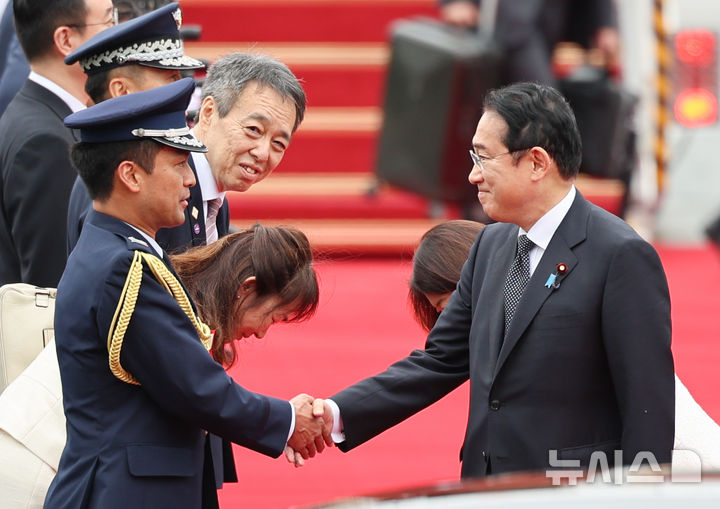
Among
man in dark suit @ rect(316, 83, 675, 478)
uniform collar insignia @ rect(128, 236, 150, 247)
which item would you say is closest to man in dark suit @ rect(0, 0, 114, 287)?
uniform collar insignia @ rect(128, 236, 150, 247)

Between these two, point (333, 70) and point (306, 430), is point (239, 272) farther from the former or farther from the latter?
point (333, 70)

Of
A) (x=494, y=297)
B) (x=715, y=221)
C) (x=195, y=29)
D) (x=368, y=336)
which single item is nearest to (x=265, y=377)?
(x=368, y=336)

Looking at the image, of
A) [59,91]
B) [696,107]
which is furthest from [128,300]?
[696,107]

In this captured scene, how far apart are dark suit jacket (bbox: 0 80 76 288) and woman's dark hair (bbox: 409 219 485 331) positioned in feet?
3.13

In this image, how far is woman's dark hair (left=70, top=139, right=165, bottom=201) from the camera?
287 cm

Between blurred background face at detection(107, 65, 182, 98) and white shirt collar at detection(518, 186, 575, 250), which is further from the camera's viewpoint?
blurred background face at detection(107, 65, 182, 98)

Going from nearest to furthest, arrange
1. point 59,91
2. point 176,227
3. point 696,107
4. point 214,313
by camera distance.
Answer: point 214,313 → point 176,227 → point 59,91 → point 696,107

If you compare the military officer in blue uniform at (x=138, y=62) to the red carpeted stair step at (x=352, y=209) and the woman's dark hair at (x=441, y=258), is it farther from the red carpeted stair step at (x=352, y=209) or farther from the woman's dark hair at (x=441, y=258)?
the red carpeted stair step at (x=352, y=209)

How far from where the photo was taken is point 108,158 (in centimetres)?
287

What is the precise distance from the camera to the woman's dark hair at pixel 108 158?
2.87m

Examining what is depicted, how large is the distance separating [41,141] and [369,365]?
2635 millimetres

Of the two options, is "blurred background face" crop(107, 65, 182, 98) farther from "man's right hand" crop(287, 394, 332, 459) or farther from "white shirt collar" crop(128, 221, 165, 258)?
"man's right hand" crop(287, 394, 332, 459)

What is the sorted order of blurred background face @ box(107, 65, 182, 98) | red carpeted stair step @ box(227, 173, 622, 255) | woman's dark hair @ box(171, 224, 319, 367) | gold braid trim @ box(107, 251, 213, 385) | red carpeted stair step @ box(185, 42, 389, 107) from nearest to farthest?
gold braid trim @ box(107, 251, 213, 385) → woman's dark hair @ box(171, 224, 319, 367) → blurred background face @ box(107, 65, 182, 98) → red carpeted stair step @ box(227, 173, 622, 255) → red carpeted stair step @ box(185, 42, 389, 107)

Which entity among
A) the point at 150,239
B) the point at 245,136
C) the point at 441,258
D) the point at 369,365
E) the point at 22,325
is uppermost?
the point at 245,136
